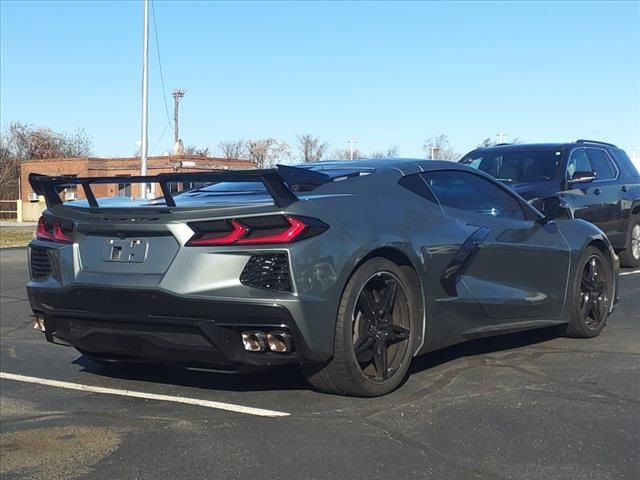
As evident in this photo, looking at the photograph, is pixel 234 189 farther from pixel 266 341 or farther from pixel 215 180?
pixel 266 341

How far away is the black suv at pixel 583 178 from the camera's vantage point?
903 cm

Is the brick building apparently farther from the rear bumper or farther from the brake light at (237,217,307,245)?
the brake light at (237,217,307,245)

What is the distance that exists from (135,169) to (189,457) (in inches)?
1787

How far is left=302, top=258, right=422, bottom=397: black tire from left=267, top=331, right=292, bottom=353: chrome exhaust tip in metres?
0.29

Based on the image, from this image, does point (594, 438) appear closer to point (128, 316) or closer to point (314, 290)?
point (314, 290)

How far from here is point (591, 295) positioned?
613cm

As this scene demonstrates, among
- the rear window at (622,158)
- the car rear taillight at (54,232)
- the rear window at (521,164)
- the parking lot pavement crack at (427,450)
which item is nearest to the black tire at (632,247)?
the rear window at (622,158)

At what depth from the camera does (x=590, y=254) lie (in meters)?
6.10

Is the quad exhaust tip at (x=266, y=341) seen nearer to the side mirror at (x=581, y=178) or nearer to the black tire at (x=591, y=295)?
the black tire at (x=591, y=295)

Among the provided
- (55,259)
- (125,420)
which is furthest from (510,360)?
(55,259)

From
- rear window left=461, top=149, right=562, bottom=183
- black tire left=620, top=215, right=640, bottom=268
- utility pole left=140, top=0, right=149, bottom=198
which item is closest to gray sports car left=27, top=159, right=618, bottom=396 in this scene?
rear window left=461, top=149, right=562, bottom=183

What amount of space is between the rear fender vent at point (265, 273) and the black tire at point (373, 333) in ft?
1.35

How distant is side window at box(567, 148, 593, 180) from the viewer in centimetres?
927

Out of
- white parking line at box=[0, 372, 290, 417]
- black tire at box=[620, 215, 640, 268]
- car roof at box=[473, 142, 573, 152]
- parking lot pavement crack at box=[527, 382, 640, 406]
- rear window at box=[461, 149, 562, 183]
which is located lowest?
white parking line at box=[0, 372, 290, 417]
